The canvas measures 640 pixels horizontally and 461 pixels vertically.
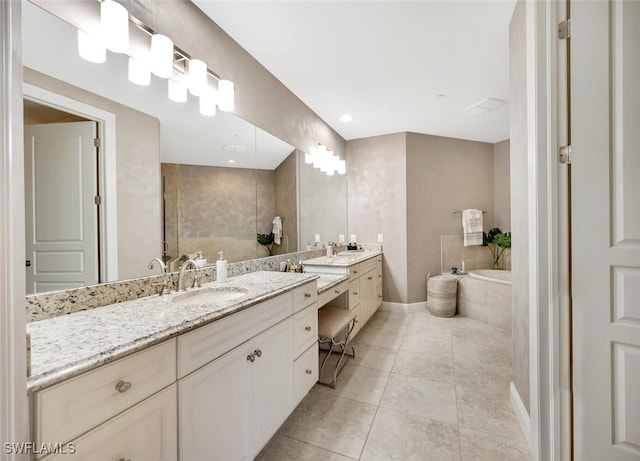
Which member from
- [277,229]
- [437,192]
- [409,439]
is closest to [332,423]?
[409,439]

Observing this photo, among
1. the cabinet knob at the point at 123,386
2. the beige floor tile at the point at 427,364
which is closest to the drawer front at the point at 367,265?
the beige floor tile at the point at 427,364

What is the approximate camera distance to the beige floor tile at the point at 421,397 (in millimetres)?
1726

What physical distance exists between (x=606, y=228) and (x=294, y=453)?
1.80 meters

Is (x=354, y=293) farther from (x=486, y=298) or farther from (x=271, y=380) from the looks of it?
(x=486, y=298)

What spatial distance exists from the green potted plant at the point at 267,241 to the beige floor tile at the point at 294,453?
4.27ft

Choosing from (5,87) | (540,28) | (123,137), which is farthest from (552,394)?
(123,137)

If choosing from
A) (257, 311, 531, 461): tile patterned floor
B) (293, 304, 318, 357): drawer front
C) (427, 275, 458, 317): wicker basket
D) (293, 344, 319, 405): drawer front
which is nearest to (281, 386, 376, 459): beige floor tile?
(257, 311, 531, 461): tile patterned floor

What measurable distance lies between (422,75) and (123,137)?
2310 mm

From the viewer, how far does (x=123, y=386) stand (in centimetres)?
75

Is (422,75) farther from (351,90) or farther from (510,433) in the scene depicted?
(510,433)

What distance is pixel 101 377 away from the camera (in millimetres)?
708

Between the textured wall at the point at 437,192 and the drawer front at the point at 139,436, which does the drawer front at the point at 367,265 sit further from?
the drawer front at the point at 139,436

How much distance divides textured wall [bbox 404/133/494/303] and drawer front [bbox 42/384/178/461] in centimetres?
332

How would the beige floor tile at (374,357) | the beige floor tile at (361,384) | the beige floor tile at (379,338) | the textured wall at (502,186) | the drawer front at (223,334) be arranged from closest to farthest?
the drawer front at (223,334) → the beige floor tile at (361,384) → the beige floor tile at (374,357) → the beige floor tile at (379,338) → the textured wall at (502,186)
